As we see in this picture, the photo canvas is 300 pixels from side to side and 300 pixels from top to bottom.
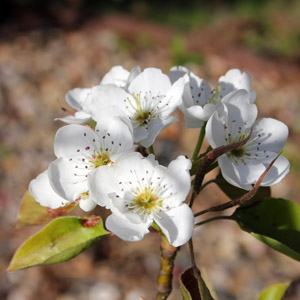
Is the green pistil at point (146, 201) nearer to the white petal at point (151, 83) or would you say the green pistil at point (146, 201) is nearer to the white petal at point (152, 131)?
the white petal at point (152, 131)

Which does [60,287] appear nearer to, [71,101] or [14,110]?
[71,101]

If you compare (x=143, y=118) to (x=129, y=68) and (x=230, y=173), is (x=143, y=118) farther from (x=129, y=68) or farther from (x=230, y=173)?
(x=129, y=68)

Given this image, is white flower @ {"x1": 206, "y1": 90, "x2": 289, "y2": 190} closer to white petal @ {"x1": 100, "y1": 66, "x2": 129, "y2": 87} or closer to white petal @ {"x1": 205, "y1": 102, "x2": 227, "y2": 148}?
white petal @ {"x1": 205, "y1": 102, "x2": 227, "y2": 148}

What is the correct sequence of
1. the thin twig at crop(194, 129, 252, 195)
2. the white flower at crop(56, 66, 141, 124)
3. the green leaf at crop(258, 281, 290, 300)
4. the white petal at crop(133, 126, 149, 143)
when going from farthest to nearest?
the green leaf at crop(258, 281, 290, 300), the white flower at crop(56, 66, 141, 124), the white petal at crop(133, 126, 149, 143), the thin twig at crop(194, 129, 252, 195)

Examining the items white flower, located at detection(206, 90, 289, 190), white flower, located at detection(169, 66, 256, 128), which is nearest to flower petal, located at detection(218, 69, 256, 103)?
white flower, located at detection(169, 66, 256, 128)

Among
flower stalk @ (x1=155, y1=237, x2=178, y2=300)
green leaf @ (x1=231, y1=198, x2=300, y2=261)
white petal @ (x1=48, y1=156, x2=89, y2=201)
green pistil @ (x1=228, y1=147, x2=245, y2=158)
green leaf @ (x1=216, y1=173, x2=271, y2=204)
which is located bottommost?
flower stalk @ (x1=155, y1=237, x2=178, y2=300)

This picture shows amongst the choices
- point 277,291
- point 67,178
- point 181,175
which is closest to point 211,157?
point 181,175
